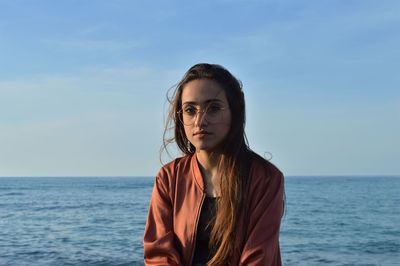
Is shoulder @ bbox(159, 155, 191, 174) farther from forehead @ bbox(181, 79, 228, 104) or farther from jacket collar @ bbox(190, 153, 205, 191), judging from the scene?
forehead @ bbox(181, 79, 228, 104)

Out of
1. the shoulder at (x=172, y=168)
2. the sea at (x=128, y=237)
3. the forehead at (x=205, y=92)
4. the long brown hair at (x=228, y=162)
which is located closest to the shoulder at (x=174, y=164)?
the shoulder at (x=172, y=168)

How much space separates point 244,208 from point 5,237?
1867cm

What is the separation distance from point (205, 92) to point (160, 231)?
711mm

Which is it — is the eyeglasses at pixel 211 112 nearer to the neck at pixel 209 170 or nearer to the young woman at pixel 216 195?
the young woman at pixel 216 195

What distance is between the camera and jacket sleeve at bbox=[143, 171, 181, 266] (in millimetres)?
2668

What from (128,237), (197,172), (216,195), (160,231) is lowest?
(128,237)

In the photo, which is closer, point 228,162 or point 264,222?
point 264,222

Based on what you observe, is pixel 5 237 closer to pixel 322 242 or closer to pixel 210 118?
pixel 322 242

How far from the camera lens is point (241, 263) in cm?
258

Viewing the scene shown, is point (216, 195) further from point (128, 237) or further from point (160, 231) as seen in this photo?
point (128, 237)

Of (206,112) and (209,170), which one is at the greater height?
(206,112)

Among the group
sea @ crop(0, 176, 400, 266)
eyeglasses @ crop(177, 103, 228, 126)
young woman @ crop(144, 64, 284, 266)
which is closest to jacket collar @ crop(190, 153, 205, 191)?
young woman @ crop(144, 64, 284, 266)

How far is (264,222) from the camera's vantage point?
2.62 m

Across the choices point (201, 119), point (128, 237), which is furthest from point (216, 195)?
point (128, 237)
